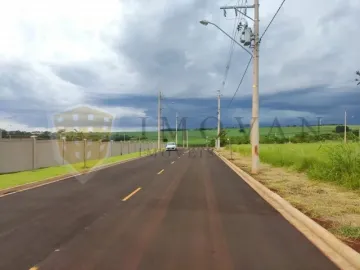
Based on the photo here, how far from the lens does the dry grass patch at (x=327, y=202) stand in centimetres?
847

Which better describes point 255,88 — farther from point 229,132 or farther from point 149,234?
point 229,132

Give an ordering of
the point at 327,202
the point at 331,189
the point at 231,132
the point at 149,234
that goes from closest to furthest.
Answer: the point at 149,234
the point at 327,202
the point at 331,189
the point at 231,132

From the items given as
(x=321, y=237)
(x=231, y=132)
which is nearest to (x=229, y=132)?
(x=231, y=132)

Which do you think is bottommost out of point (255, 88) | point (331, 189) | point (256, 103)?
point (331, 189)

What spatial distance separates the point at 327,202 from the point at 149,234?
19.9 feet

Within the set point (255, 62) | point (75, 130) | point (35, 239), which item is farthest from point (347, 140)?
point (75, 130)

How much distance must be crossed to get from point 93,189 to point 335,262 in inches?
438

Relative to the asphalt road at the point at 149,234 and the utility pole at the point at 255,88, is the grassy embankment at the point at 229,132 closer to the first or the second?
the utility pole at the point at 255,88

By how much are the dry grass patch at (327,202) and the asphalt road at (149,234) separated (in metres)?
0.84

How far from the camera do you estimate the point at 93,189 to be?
1594 cm

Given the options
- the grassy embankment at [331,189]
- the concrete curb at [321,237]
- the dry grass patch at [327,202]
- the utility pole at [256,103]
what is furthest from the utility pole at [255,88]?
the concrete curb at [321,237]

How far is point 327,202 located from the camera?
11.9m

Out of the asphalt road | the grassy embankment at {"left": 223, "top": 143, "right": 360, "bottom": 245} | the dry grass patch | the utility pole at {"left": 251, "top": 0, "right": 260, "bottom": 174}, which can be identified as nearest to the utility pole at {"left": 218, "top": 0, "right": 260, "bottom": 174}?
the utility pole at {"left": 251, "top": 0, "right": 260, "bottom": 174}

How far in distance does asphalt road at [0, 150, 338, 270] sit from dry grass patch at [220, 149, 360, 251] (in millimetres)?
839
